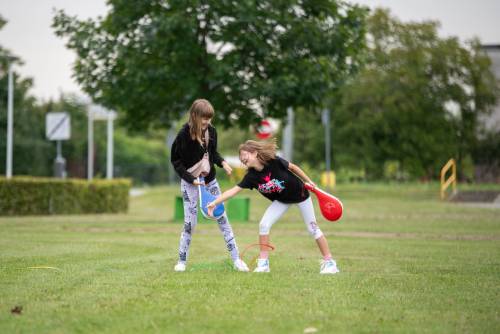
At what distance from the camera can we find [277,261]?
1102 centimetres

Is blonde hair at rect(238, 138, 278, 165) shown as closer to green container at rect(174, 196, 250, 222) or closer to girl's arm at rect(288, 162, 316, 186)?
girl's arm at rect(288, 162, 316, 186)

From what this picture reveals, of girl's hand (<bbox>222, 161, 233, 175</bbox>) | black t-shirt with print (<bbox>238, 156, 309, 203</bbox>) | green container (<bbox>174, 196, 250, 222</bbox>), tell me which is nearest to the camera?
black t-shirt with print (<bbox>238, 156, 309, 203</bbox>)

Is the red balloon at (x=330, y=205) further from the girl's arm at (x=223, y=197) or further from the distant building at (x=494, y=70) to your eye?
the distant building at (x=494, y=70)

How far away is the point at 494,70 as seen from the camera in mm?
49562

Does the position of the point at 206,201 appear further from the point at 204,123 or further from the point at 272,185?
the point at 204,123

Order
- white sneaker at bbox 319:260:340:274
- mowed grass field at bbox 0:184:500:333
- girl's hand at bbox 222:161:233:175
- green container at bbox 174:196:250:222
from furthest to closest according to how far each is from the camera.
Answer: green container at bbox 174:196:250:222 → white sneaker at bbox 319:260:340:274 → girl's hand at bbox 222:161:233:175 → mowed grass field at bbox 0:184:500:333

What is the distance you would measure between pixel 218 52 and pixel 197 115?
1361 cm

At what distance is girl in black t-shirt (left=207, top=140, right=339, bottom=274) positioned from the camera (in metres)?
9.02

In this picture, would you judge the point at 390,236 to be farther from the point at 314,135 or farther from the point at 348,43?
the point at 314,135

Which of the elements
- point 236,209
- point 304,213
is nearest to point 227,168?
point 304,213

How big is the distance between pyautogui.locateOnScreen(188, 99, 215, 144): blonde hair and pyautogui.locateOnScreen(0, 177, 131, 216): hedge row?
1612 centimetres

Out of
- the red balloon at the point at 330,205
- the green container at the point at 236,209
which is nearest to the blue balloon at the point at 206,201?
the red balloon at the point at 330,205

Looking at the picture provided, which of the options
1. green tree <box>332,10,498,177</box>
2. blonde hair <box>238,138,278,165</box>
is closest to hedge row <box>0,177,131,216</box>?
blonde hair <box>238,138,278,165</box>

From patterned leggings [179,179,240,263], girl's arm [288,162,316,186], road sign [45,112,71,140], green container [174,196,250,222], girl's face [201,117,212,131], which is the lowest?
green container [174,196,250,222]
